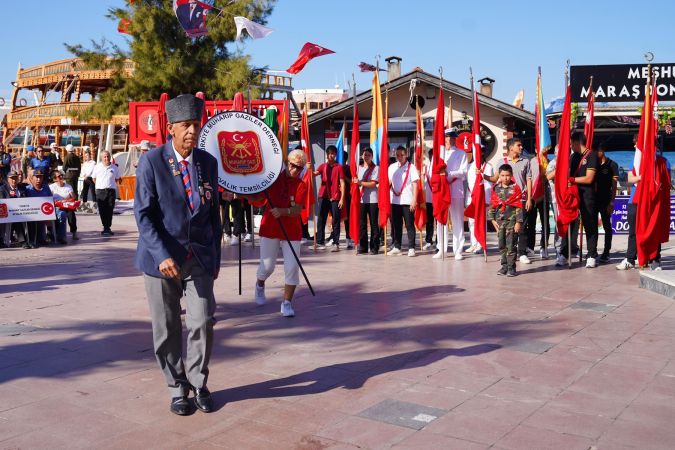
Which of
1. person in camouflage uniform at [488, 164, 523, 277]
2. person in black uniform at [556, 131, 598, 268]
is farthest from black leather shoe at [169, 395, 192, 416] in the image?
person in black uniform at [556, 131, 598, 268]

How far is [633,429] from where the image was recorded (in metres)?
4.63

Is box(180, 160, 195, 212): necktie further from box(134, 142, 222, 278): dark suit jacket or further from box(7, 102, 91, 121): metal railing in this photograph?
box(7, 102, 91, 121): metal railing

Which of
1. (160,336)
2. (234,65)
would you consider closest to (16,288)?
(160,336)

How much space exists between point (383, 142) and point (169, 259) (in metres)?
9.05

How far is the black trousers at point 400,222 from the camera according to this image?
1346cm

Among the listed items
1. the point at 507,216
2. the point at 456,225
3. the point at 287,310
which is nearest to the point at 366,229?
the point at 456,225

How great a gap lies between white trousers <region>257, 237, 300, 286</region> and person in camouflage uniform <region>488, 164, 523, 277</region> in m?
3.92

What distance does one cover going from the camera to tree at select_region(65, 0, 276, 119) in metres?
28.0

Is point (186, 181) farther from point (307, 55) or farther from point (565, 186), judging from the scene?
point (307, 55)

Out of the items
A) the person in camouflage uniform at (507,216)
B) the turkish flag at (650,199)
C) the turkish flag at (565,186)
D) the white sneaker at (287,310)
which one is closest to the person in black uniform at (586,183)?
the turkish flag at (565,186)

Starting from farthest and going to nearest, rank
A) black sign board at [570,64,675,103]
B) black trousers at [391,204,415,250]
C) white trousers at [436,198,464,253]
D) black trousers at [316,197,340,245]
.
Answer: black sign board at [570,64,675,103] < black trousers at [316,197,340,245] < black trousers at [391,204,415,250] < white trousers at [436,198,464,253]

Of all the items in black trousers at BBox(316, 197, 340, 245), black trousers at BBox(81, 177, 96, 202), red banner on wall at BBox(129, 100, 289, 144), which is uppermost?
red banner on wall at BBox(129, 100, 289, 144)

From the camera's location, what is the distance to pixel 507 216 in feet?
36.4

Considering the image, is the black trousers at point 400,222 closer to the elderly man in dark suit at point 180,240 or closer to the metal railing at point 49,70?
the elderly man in dark suit at point 180,240
